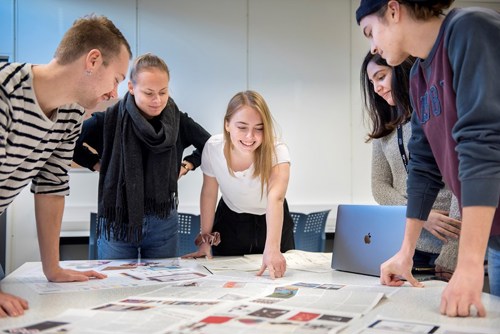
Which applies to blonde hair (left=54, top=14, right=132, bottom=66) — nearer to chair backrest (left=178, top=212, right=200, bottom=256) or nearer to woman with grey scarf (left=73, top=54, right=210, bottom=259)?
woman with grey scarf (left=73, top=54, right=210, bottom=259)

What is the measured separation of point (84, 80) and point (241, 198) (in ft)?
3.02

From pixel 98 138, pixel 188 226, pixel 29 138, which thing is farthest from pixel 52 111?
pixel 188 226

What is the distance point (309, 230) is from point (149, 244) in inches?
62.2

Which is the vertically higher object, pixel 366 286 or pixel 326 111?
pixel 326 111

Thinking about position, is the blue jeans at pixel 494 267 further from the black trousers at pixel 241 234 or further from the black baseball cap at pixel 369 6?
the black trousers at pixel 241 234

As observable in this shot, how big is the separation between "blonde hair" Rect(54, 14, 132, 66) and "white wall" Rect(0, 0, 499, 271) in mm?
2806

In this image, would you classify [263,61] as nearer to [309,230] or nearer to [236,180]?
[309,230]

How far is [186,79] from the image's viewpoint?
4500 millimetres

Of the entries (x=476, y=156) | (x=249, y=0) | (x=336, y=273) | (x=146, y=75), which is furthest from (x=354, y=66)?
(x=476, y=156)

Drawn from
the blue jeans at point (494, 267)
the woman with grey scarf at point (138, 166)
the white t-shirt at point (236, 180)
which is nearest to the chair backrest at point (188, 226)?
the woman with grey scarf at point (138, 166)

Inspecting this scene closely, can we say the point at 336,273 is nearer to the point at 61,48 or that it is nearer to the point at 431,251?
the point at 431,251

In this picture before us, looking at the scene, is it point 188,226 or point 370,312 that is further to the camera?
point 188,226

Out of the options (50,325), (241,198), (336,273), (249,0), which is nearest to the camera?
(50,325)

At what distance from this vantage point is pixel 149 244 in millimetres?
2244
